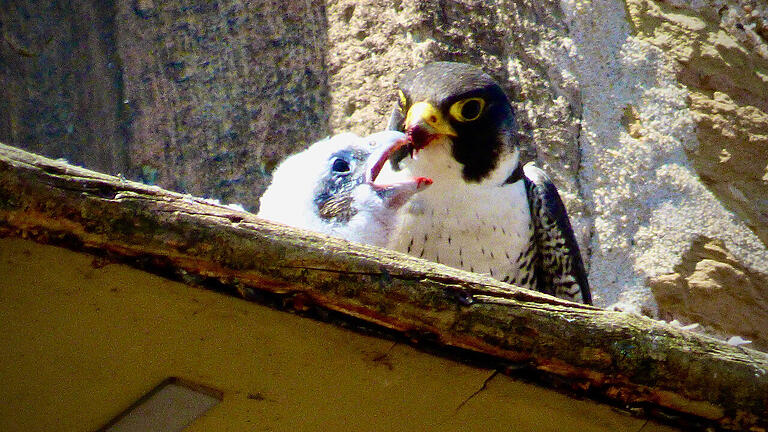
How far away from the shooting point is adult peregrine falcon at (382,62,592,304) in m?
2.58

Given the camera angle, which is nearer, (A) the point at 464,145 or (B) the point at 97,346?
(B) the point at 97,346

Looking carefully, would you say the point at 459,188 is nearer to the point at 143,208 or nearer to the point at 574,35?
the point at 574,35

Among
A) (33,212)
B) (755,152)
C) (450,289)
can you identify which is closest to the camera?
(33,212)

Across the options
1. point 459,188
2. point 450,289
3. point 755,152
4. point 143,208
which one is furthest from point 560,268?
point 143,208

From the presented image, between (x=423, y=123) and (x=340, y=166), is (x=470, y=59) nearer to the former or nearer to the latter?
(x=423, y=123)

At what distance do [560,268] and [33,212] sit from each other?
1.93m

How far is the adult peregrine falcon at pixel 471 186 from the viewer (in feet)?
8.46

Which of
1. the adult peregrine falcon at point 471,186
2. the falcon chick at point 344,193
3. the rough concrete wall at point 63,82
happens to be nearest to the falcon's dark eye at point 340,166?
the falcon chick at point 344,193

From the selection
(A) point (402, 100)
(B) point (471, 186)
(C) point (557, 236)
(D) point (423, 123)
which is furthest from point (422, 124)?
(C) point (557, 236)

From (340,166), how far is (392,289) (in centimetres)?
95

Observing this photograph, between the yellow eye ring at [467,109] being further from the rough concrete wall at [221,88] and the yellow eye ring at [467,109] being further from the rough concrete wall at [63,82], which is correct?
the rough concrete wall at [63,82]

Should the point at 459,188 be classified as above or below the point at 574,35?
below

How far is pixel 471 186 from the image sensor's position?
274cm

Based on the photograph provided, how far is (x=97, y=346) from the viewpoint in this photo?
1.51 metres
